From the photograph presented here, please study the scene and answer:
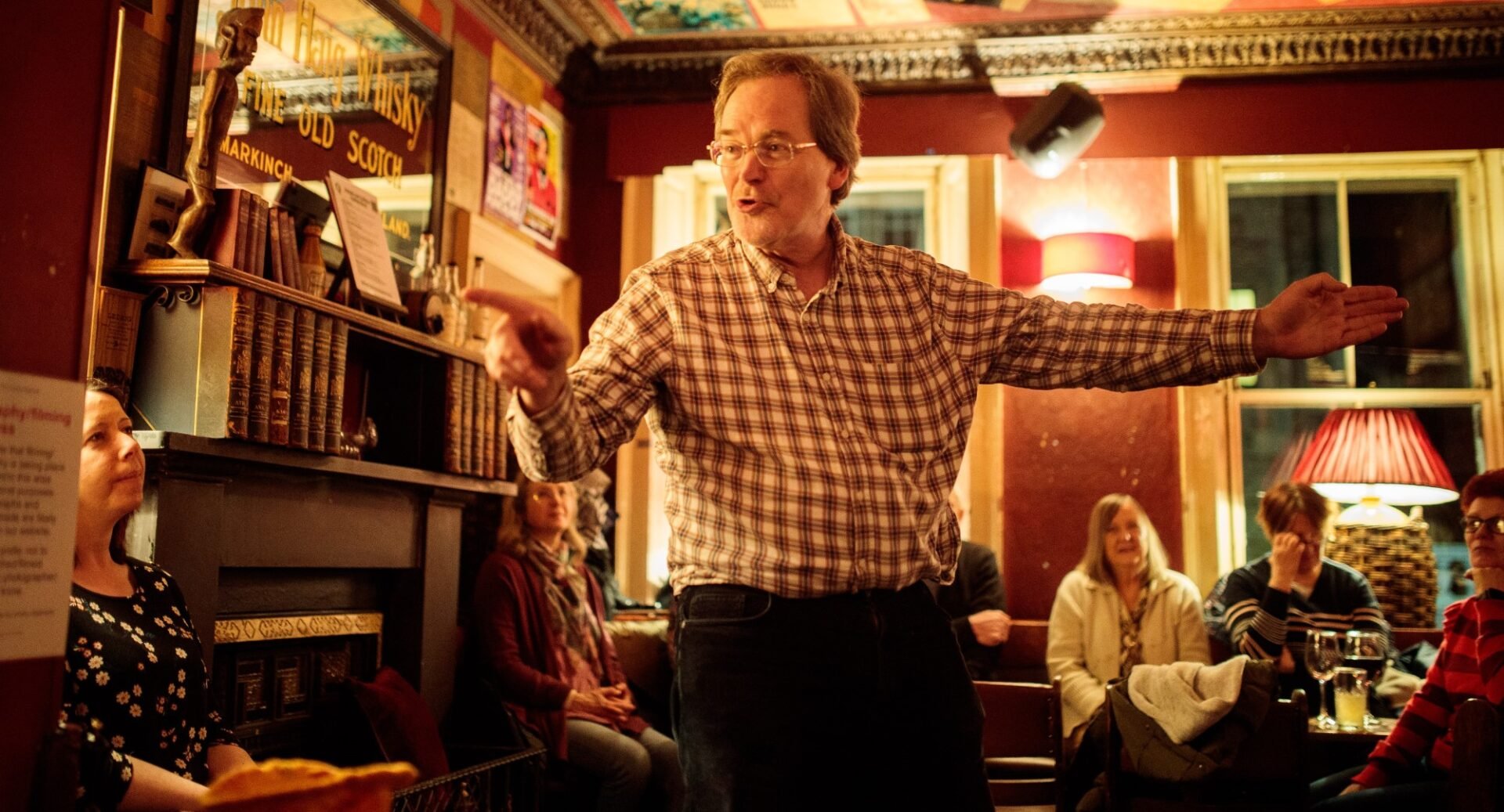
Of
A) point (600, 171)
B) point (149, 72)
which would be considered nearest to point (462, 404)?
point (149, 72)

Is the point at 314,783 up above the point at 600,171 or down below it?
below

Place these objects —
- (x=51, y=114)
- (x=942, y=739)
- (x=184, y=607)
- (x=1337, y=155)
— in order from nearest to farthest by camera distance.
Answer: (x=51, y=114)
(x=942, y=739)
(x=184, y=607)
(x=1337, y=155)

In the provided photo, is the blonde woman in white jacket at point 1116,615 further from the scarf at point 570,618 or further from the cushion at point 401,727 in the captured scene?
the cushion at point 401,727

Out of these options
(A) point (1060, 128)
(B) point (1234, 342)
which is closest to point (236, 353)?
(B) point (1234, 342)

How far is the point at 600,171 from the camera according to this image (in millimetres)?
5363

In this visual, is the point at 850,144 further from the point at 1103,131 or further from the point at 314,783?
the point at 1103,131

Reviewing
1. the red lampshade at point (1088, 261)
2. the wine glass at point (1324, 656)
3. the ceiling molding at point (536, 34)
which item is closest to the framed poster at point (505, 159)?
the ceiling molding at point (536, 34)

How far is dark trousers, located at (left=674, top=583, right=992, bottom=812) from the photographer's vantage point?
131 centimetres

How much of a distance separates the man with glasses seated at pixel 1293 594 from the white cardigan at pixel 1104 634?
155 mm

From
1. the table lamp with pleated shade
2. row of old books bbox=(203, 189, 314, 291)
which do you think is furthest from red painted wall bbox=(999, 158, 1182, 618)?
row of old books bbox=(203, 189, 314, 291)

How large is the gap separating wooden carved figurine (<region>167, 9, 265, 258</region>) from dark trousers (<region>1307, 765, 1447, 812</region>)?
283 cm

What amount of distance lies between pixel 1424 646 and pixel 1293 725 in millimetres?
1577

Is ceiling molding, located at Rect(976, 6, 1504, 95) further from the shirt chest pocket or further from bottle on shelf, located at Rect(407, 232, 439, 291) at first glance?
the shirt chest pocket

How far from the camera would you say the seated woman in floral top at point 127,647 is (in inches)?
77.1
